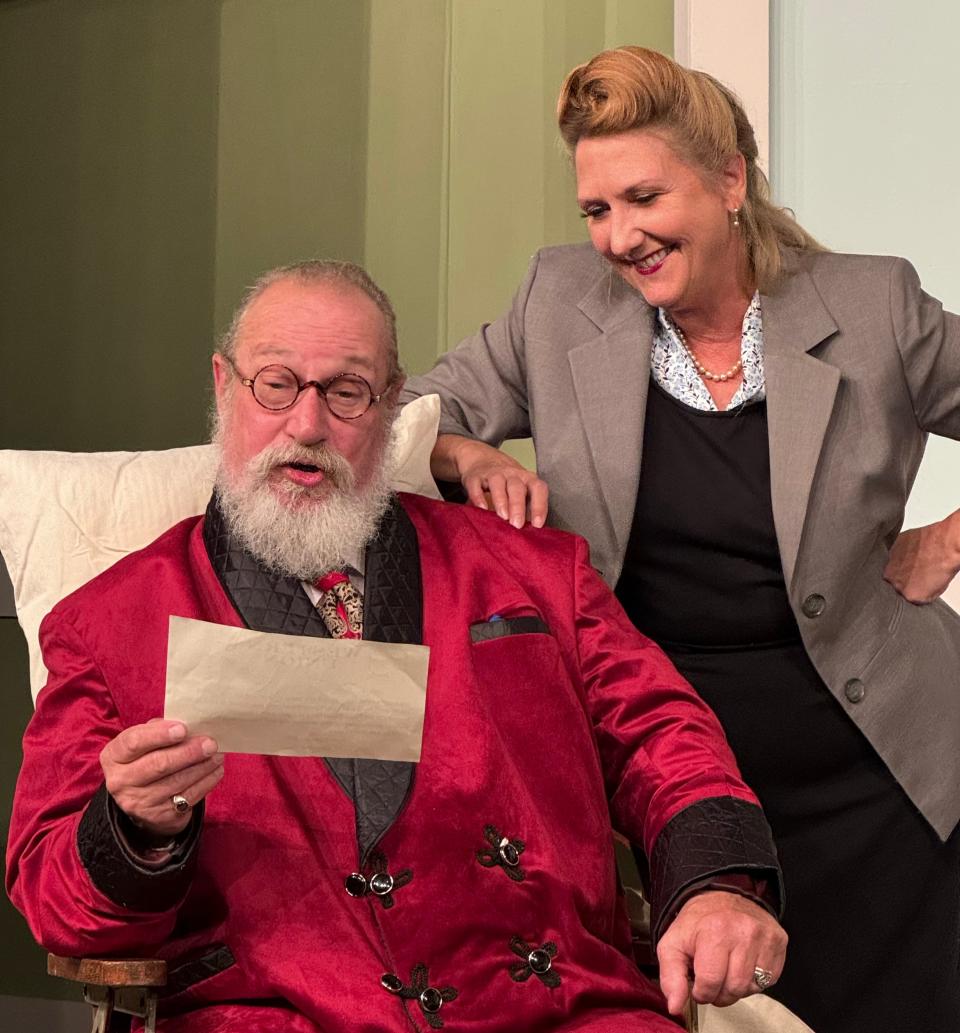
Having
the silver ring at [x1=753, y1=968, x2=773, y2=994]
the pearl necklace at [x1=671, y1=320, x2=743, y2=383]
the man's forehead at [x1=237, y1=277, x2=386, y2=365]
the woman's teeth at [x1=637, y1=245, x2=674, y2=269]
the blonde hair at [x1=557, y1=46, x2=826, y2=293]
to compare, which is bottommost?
the silver ring at [x1=753, y1=968, x2=773, y2=994]

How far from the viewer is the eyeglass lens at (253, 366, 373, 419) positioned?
2088 millimetres

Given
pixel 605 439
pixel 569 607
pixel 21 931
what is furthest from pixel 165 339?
pixel 569 607

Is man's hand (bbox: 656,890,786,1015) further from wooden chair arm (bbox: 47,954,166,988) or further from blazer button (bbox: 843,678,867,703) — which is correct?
blazer button (bbox: 843,678,867,703)

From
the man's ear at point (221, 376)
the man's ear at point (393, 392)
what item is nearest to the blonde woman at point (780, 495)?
the man's ear at point (393, 392)

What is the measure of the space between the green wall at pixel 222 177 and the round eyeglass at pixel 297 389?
1.63 meters

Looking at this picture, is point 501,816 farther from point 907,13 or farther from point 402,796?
point 907,13

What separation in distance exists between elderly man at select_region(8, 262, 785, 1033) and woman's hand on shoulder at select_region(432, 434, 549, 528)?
7cm

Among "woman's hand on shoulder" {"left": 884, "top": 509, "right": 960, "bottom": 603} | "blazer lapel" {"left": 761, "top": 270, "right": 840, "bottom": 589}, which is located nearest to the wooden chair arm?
"blazer lapel" {"left": 761, "top": 270, "right": 840, "bottom": 589}

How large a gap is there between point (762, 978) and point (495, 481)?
37.2 inches

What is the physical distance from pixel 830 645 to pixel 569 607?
503 mm

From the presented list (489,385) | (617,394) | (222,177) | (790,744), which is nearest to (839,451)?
(617,394)

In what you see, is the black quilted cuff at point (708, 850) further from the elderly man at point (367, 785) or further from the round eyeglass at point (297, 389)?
the round eyeglass at point (297, 389)

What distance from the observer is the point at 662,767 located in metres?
1.99

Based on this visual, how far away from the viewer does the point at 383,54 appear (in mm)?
3830
